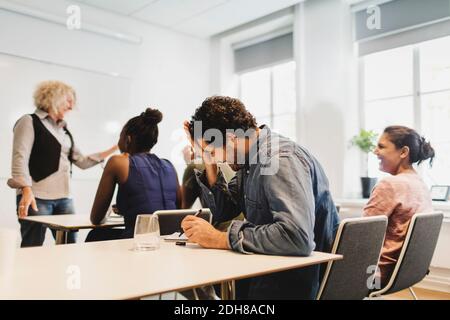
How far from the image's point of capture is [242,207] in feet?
5.38

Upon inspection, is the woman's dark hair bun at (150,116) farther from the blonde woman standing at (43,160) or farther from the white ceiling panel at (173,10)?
the white ceiling panel at (173,10)

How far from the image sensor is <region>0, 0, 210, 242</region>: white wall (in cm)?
405

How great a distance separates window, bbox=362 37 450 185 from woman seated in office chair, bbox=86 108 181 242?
8.32 ft

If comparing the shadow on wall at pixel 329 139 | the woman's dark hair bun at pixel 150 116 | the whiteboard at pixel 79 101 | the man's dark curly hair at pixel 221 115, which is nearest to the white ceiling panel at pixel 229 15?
the whiteboard at pixel 79 101

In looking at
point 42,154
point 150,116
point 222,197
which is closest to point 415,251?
point 222,197

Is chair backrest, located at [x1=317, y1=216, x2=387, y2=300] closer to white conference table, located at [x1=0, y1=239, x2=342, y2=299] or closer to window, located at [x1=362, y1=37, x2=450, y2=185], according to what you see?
white conference table, located at [x1=0, y1=239, x2=342, y2=299]

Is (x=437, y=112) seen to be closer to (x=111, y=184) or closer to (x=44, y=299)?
(x=111, y=184)

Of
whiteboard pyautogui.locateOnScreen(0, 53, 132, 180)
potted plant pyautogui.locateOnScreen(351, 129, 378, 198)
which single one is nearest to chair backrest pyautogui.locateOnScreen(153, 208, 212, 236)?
potted plant pyautogui.locateOnScreen(351, 129, 378, 198)

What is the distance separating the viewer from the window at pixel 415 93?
3748 millimetres

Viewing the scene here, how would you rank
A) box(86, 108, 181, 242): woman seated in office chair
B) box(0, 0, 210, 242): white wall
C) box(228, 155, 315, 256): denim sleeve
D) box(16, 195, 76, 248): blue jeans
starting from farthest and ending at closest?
box(0, 0, 210, 242): white wall → box(16, 195, 76, 248): blue jeans → box(86, 108, 181, 242): woman seated in office chair → box(228, 155, 315, 256): denim sleeve

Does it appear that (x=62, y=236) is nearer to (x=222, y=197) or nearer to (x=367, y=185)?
(x=222, y=197)
